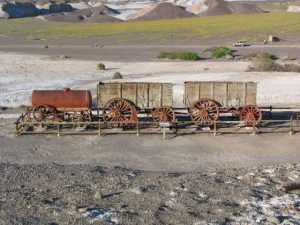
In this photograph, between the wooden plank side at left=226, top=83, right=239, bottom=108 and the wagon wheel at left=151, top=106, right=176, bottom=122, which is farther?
the wooden plank side at left=226, top=83, right=239, bottom=108

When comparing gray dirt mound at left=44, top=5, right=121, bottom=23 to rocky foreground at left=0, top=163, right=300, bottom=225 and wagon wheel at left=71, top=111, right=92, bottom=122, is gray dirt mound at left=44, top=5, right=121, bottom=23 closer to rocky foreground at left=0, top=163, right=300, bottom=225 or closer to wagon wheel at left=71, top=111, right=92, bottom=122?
wagon wheel at left=71, top=111, right=92, bottom=122

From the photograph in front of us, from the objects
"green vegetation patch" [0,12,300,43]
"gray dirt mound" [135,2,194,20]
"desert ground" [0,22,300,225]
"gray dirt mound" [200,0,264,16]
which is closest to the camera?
"desert ground" [0,22,300,225]

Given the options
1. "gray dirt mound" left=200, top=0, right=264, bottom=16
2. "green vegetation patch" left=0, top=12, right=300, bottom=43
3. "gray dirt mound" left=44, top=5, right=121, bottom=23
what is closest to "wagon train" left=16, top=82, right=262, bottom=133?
"green vegetation patch" left=0, top=12, right=300, bottom=43

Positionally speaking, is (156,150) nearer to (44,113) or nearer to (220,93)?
(220,93)

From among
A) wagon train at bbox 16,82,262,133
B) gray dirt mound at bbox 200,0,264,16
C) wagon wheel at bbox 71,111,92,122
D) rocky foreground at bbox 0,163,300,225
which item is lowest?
rocky foreground at bbox 0,163,300,225

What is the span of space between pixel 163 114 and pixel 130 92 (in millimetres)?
1604

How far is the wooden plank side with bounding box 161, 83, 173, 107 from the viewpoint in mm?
24484

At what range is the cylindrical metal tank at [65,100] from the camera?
24.2 m

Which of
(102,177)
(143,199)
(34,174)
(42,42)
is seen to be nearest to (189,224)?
(143,199)

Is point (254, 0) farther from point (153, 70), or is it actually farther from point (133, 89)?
point (133, 89)

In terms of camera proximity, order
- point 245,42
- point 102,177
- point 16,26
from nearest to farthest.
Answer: point 102,177, point 245,42, point 16,26

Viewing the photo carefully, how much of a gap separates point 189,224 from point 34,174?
6.13 m

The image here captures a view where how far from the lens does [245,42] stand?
252ft

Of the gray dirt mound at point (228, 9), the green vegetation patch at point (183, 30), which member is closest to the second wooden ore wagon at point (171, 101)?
the green vegetation patch at point (183, 30)
